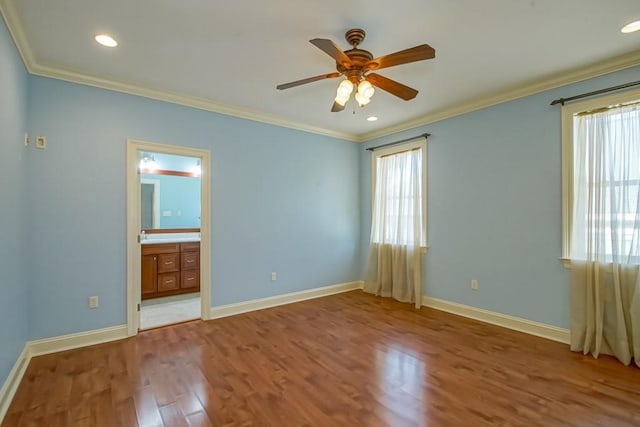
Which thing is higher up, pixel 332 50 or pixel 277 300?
pixel 332 50

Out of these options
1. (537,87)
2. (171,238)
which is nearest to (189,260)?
(171,238)

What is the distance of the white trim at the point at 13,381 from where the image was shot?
2.02m

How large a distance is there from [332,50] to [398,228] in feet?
10.4

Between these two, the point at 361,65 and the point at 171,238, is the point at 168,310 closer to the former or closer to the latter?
the point at 171,238

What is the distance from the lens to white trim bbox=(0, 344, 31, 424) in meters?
2.02

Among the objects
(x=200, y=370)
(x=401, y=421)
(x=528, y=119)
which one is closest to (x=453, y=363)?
(x=401, y=421)

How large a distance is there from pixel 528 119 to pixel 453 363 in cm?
271

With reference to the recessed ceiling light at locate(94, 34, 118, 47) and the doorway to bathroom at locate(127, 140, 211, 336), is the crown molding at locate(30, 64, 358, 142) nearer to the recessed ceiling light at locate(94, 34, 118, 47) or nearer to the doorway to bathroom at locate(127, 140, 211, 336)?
the doorway to bathroom at locate(127, 140, 211, 336)

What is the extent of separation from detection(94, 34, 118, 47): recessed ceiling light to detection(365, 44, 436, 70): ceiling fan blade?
6.73 feet

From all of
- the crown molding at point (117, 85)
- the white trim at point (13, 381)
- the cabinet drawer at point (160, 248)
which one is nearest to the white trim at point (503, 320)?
the crown molding at point (117, 85)

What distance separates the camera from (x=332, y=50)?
203cm

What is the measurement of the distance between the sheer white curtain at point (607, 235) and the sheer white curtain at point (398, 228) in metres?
1.78

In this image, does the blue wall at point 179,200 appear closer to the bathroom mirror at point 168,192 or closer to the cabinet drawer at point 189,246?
the bathroom mirror at point 168,192

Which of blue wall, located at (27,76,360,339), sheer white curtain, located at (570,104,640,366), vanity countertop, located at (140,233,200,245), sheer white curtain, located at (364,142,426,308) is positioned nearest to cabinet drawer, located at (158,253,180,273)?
vanity countertop, located at (140,233,200,245)
